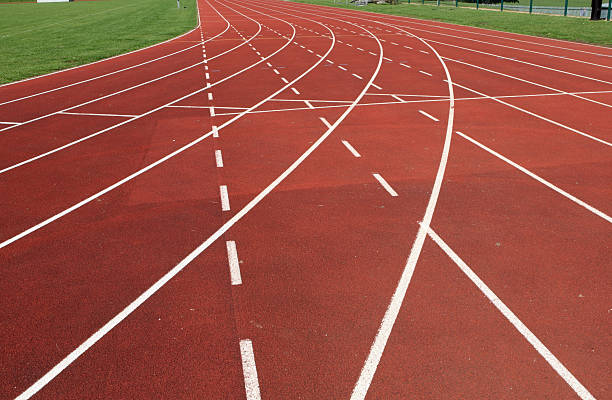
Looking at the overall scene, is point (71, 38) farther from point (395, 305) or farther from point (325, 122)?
point (395, 305)

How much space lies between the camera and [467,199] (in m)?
7.80

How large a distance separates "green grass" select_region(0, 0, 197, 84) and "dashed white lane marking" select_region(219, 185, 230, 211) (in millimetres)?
14976

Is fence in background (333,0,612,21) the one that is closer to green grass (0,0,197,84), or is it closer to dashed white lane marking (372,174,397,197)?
green grass (0,0,197,84)

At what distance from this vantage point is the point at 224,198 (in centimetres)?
803

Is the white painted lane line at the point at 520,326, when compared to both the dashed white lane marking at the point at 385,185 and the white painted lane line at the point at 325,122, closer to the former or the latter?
the dashed white lane marking at the point at 385,185

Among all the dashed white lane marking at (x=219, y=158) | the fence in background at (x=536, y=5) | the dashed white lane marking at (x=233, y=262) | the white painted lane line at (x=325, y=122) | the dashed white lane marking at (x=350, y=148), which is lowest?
the dashed white lane marking at (x=233, y=262)

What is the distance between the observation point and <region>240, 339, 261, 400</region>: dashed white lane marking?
13.7ft

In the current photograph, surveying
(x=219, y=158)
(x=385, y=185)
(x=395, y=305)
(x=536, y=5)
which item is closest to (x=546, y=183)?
(x=385, y=185)

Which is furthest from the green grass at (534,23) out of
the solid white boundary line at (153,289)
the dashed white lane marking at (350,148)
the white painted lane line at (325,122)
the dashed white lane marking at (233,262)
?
the dashed white lane marking at (233,262)

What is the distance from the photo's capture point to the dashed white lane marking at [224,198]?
7715mm

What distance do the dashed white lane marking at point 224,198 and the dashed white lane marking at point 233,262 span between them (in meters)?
1.10

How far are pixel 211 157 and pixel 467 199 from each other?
4.68 metres

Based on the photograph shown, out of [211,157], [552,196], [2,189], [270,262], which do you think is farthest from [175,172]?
[552,196]

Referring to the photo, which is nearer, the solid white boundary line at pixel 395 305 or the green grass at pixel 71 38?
the solid white boundary line at pixel 395 305
